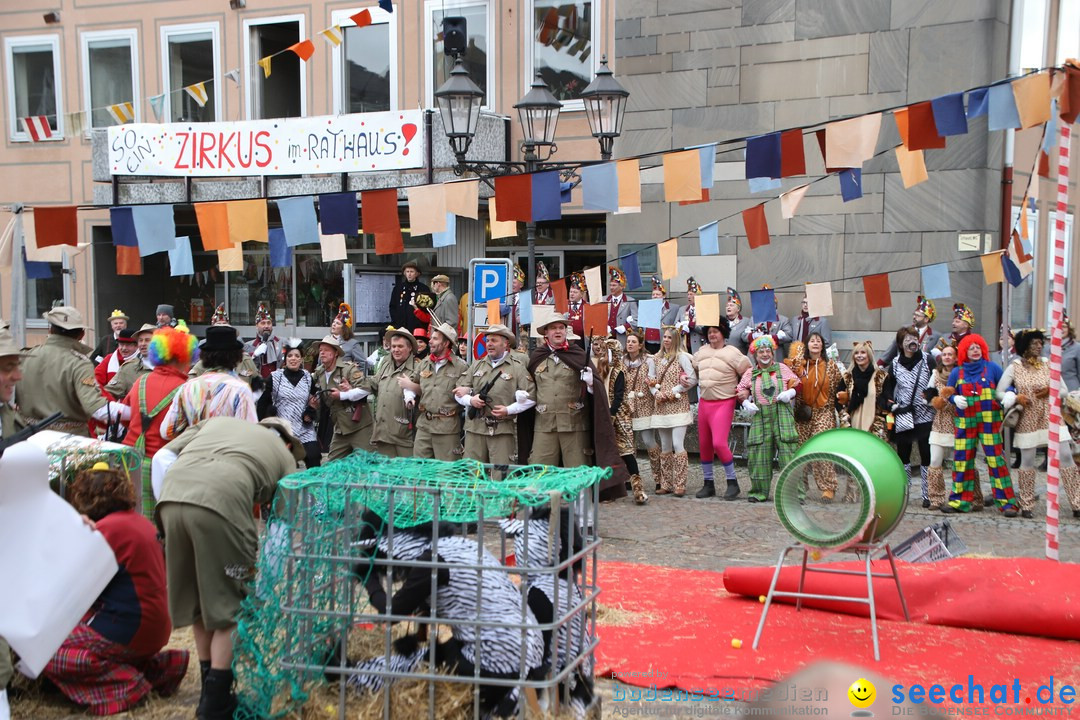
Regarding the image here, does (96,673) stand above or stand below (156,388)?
below

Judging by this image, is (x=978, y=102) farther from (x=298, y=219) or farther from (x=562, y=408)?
(x=298, y=219)

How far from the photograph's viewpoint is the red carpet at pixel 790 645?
5480 mm

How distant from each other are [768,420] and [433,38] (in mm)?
9795

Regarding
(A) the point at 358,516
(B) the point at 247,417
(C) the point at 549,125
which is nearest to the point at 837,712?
(A) the point at 358,516

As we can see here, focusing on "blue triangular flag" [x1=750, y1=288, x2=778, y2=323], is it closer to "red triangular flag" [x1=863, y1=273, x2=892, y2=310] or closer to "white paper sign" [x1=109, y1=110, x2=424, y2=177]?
"red triangular flag" [x1=863, y1=273, x2=892, y2=310]

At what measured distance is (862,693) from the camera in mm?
1696

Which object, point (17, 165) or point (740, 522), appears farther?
point (17, 165)

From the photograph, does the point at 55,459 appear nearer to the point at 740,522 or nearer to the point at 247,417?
the point at 247,417

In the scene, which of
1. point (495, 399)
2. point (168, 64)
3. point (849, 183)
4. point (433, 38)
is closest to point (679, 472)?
point (495, 399)

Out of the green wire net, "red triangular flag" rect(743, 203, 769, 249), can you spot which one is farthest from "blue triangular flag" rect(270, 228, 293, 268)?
the green wire net

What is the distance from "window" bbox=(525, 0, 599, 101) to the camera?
55.3 ft

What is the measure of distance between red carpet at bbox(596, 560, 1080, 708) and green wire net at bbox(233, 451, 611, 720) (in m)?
1.53

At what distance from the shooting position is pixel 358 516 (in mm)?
4590

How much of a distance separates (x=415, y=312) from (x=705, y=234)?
6.08 metres
